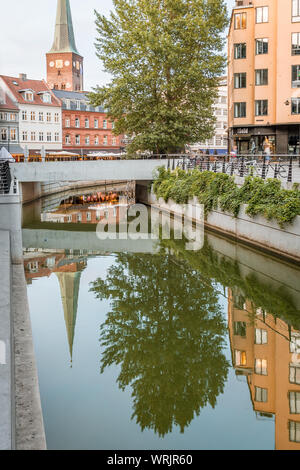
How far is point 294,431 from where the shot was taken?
802cm

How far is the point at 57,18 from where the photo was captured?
110062 mm

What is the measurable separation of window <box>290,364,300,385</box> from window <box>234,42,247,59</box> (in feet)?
128

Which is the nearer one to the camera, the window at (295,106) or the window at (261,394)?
the window at (261,394)

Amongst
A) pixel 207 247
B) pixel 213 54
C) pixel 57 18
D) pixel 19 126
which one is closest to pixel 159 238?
pixel 207 247

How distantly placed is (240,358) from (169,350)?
1496 mm

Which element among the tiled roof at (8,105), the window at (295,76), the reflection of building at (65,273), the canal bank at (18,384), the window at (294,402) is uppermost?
the tiled roof at (8,105)

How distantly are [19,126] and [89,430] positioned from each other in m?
66.2

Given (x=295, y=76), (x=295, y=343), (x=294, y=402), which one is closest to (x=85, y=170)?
(x=295, y=76)

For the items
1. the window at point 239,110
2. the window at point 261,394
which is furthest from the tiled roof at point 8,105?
the window at point 261,394

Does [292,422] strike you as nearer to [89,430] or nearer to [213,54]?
[89,430]

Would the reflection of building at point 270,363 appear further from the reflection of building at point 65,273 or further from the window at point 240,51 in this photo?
the window at point 240,51

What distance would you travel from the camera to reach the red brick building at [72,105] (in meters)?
80.7

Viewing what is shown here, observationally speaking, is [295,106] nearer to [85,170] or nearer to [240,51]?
[240,51]

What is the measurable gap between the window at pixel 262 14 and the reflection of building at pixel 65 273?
29.8 metres
